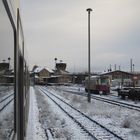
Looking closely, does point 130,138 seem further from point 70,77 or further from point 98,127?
point 70,77

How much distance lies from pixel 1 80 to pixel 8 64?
1.14ft

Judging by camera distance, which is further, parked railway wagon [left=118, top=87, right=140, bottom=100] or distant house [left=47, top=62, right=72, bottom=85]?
distant house [left=47, top=62, right=72, bottom=85]

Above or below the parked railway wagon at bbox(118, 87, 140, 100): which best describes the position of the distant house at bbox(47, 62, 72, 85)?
above

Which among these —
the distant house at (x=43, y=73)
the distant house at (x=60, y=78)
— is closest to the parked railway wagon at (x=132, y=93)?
the distant house at (x=60, y=78)

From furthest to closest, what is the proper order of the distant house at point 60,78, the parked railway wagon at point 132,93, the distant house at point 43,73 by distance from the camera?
the distant house at point 43,73 → the distant house at point 60,78 → the parked railway wagon at point 132,93

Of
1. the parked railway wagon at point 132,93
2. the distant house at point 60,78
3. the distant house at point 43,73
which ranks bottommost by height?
the parked railway wagon at point 132,93

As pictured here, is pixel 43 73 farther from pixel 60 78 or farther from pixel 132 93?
pixel 132 93

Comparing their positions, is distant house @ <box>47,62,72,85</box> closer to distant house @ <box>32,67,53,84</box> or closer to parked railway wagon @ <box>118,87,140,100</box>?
distant house @ <box>32,67,53,84</box>

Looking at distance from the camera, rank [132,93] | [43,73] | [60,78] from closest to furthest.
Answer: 1. [132,93]
2. [60,78]
3. [43,73]

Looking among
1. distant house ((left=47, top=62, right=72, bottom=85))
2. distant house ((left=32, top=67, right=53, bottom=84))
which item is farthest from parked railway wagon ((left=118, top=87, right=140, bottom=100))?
distant house ((left=32, top=67, right=53, bottom=84))

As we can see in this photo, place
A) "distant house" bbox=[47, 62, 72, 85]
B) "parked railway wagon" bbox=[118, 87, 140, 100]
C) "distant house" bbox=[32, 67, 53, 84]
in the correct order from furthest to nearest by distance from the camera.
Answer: "distant house" bbox=[32, 67, 53, 84] → "distant house" bbox=[47, 62, 72, 85] → "parked railway wagon" bbox=[118, 87, 140, 100]

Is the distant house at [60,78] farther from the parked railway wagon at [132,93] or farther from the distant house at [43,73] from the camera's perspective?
the parked railway wagon at [132,93]

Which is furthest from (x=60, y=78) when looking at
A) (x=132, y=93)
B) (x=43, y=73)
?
(x=132, y=93)

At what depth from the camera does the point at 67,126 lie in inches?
605
